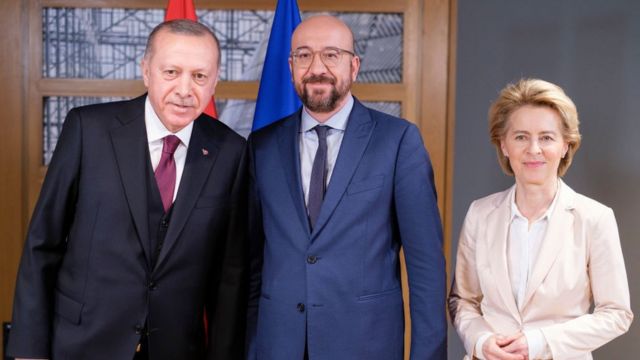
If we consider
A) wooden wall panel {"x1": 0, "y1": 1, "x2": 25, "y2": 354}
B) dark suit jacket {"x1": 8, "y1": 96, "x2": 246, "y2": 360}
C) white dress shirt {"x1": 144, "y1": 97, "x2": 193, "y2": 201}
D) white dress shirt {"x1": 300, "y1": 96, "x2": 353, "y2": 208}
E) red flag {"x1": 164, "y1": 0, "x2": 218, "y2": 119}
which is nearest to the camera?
dark suit jacket {"x1": 8, "y1": 96, "x2": 246, "y2": 360}

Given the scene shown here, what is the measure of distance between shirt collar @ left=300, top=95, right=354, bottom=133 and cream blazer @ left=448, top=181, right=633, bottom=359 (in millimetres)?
577

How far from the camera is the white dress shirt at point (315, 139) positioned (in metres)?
2.41

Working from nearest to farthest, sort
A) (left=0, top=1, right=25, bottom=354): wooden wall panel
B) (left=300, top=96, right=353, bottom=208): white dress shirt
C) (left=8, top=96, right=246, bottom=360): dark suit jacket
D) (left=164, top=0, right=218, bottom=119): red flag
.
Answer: (left=8, top=96, right=246, bottom=360): dark suit jacket
(left=300, top=96, right=353, bottom=208): white dress shirt
(left=164, top=0, right=218, bottom=119): red flag
(left=0, top=1, right=25, bottom=354): wooden wall panel

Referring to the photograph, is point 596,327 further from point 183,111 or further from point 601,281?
point 183,111

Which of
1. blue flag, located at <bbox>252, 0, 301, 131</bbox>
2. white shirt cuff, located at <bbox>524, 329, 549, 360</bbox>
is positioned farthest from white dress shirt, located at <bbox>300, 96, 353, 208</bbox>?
blue flag, located at <bbox>252, 0, 301, 131</bbox>

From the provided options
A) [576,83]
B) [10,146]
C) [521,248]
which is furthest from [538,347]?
[10,146]

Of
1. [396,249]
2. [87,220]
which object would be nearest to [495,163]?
[396,249]

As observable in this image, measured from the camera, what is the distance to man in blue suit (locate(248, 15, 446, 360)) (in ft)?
7.58

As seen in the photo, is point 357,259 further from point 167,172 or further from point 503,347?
point 167,172

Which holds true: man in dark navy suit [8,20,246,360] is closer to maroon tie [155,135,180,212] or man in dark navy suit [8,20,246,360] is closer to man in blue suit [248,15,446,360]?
maroon tie [155,135,180,212]

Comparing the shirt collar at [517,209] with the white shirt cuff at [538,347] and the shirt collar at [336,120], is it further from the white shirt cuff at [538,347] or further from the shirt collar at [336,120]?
the shirt collar at [336,120]

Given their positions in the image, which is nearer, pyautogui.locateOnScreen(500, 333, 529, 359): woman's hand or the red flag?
pyautogui.locateOnScreen(500, 333, 529, 359): woman's hand

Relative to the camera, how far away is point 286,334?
233cm

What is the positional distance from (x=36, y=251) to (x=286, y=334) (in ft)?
2.52
